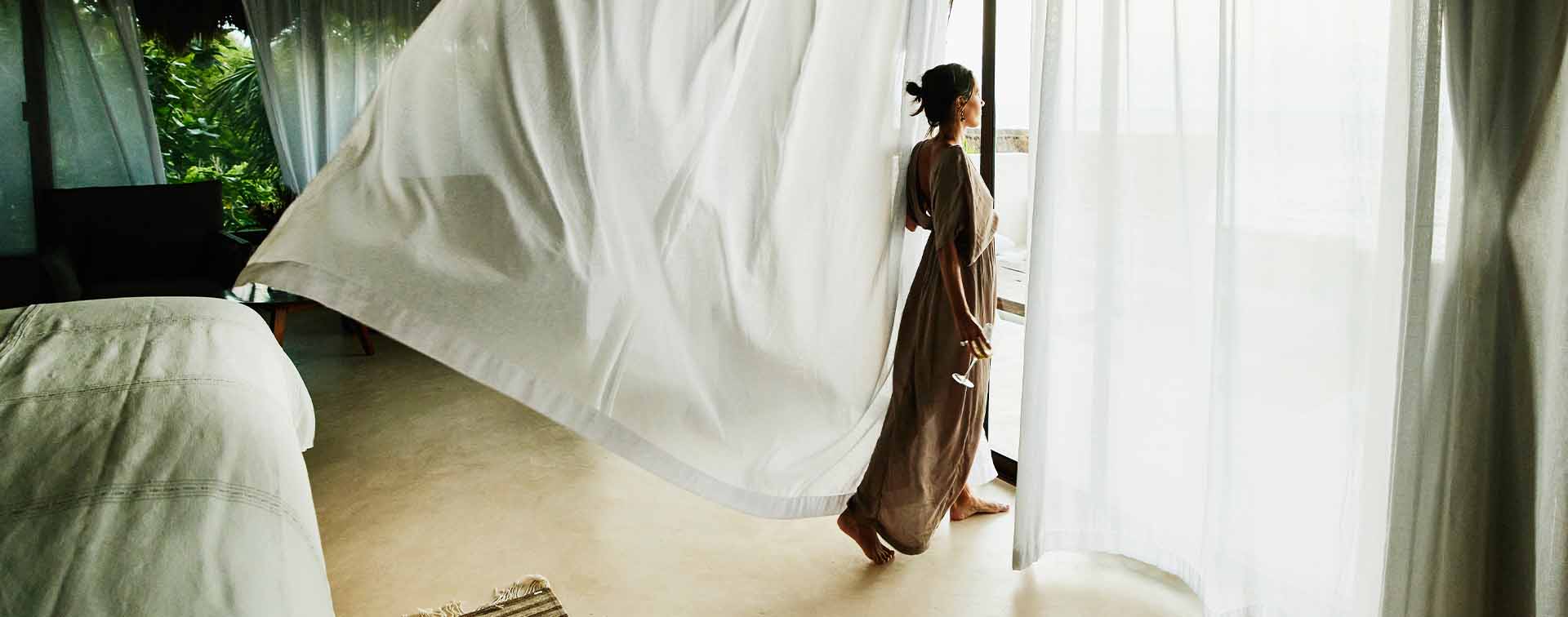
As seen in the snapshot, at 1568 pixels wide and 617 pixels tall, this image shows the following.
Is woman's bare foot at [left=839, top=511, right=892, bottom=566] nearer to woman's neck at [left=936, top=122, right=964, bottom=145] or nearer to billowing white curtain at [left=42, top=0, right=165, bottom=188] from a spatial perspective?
woman's neck at [left=936, top=122, right=964, bottom=145]

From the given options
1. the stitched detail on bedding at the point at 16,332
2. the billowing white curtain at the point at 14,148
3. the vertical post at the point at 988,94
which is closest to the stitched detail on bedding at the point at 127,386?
the stitched detail on bedding at the point at 16,332

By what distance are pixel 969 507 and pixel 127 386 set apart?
2019 millimetres

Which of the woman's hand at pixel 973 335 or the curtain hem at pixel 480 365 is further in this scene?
the woman's hand at pixel 973 335

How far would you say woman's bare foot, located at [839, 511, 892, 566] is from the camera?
7.93 feet

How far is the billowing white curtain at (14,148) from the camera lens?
444 cm

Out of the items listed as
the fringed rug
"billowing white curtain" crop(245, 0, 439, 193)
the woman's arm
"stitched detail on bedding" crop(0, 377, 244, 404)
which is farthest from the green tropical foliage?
the woman's arm

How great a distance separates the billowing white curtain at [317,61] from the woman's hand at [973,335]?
4825 millimetres

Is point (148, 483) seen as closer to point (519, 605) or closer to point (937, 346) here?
point (519, 605)

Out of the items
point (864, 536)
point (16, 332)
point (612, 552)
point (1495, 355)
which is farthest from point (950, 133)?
point (16, 332)

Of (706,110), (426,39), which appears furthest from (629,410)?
(426,39)

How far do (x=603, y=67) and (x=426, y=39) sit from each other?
1.06ft

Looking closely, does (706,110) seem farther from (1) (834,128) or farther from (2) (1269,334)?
(2) (1269,334)

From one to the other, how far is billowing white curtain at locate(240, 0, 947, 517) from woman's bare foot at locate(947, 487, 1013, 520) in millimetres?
381

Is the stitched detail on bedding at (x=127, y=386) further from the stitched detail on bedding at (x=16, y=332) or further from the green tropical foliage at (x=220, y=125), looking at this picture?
the green tropical foliage at (x=220, y=125)
